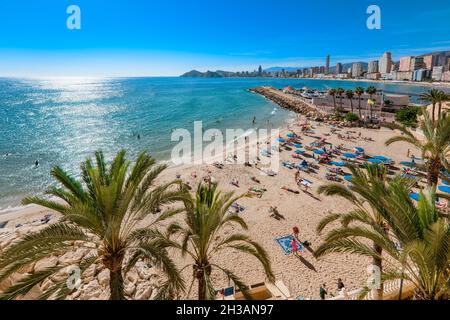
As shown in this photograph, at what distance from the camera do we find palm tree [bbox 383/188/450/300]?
472cm

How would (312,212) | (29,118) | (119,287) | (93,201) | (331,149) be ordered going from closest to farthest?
(119,287), (93,201), (312,212), (331,149), (29,118)

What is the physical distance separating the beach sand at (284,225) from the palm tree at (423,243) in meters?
6.00

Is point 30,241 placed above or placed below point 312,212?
above

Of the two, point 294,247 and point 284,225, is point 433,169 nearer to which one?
point 294,247

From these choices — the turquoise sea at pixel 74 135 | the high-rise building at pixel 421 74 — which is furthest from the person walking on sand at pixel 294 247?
the high-rise building at pixel 421 74

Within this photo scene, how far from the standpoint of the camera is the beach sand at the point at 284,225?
1142cm

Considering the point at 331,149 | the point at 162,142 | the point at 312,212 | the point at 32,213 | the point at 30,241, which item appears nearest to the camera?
the point at 30,241

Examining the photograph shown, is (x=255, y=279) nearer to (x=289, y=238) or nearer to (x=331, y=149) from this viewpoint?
(x=289, y=238)

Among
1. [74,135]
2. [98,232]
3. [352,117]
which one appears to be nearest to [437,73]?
[352,117]

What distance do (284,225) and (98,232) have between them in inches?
469

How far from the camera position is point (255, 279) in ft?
37.8
